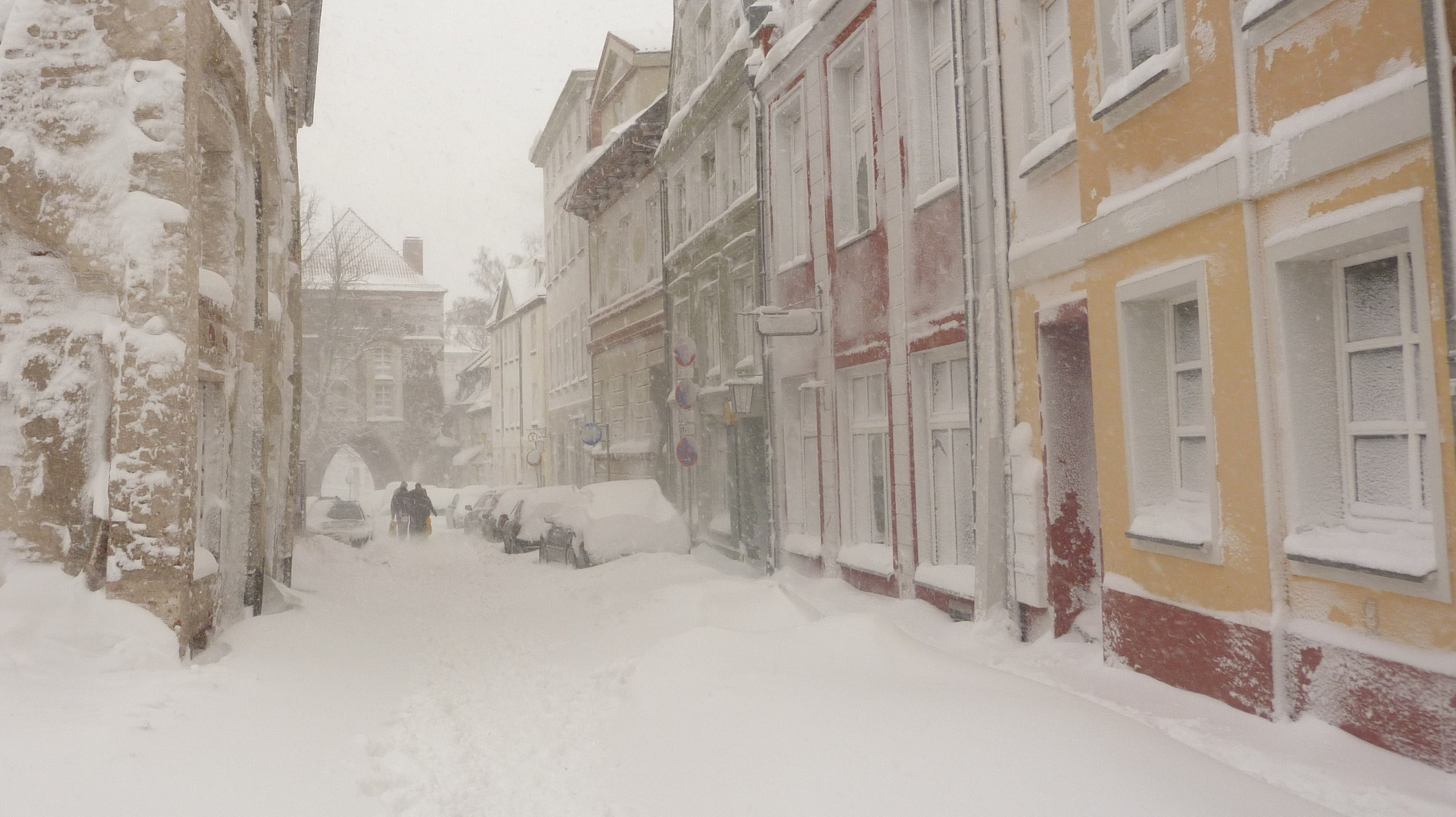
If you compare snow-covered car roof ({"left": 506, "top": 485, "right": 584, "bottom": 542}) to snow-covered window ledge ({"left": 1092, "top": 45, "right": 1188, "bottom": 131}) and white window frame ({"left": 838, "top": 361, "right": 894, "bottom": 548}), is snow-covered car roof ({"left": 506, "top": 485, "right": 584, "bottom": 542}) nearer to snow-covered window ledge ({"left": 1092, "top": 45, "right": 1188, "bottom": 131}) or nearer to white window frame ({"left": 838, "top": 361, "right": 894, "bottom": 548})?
white window frame ({"left": 838, "top": 361, "right": 894, "bottom": 548})

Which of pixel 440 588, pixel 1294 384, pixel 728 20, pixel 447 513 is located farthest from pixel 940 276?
pixel 447 513

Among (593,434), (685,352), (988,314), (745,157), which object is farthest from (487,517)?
(988,314)

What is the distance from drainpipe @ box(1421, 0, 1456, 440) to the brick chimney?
2424 inches

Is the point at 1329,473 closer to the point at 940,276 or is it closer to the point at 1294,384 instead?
the point at 1294,384

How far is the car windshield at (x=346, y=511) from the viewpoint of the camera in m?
27.4

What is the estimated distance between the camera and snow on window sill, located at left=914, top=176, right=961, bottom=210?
35.1 feet

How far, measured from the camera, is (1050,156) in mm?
8734

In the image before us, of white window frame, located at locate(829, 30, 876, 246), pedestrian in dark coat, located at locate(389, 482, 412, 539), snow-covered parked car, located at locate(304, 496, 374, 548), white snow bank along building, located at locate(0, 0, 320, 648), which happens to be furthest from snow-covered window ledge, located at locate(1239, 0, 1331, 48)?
pedestrian in dark coat, located at locate(389, 482, 412, 539)

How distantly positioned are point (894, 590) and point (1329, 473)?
22.1 ft

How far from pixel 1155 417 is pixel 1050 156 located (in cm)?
247

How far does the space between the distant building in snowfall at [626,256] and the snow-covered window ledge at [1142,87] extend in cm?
1781

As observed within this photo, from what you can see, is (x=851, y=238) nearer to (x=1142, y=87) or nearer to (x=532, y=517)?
(x=1142, y=87)

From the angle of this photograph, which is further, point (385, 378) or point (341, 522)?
point (385, 378)

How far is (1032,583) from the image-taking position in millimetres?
9109
